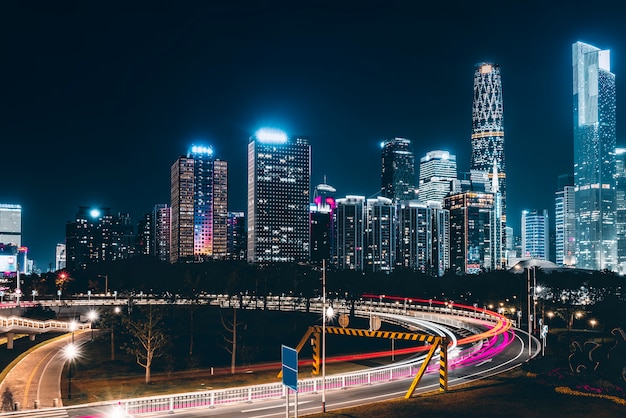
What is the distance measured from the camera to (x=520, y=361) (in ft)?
180

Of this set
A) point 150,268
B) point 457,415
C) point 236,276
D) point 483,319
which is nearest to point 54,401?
point 457,415

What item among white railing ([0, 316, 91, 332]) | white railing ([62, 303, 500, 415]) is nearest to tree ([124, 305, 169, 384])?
white railing ([0, 316, 91, 332])

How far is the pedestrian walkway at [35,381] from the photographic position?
1608 inches

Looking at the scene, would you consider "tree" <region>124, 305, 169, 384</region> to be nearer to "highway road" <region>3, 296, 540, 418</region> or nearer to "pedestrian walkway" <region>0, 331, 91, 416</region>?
"pedestrian walkway" <region>0, 331, 91, 416</region>

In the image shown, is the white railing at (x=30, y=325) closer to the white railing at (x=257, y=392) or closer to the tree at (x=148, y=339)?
the tree at (x=148, y=339)

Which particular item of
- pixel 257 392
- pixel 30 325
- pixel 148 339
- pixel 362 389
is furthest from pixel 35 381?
pixel 30 325

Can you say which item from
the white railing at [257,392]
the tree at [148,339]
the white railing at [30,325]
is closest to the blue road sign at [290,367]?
the white railing at [257,392]

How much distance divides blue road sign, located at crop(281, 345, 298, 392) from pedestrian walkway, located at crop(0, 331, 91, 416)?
59.4 ft

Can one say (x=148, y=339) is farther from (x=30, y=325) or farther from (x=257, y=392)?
(x=30, y=325)

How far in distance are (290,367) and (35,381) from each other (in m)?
35.1

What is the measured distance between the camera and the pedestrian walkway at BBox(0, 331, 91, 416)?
40.8 meters

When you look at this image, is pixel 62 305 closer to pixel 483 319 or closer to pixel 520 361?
pixel 483 319

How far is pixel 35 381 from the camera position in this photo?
166 ft

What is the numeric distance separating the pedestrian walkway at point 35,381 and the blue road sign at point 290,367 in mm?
18106
